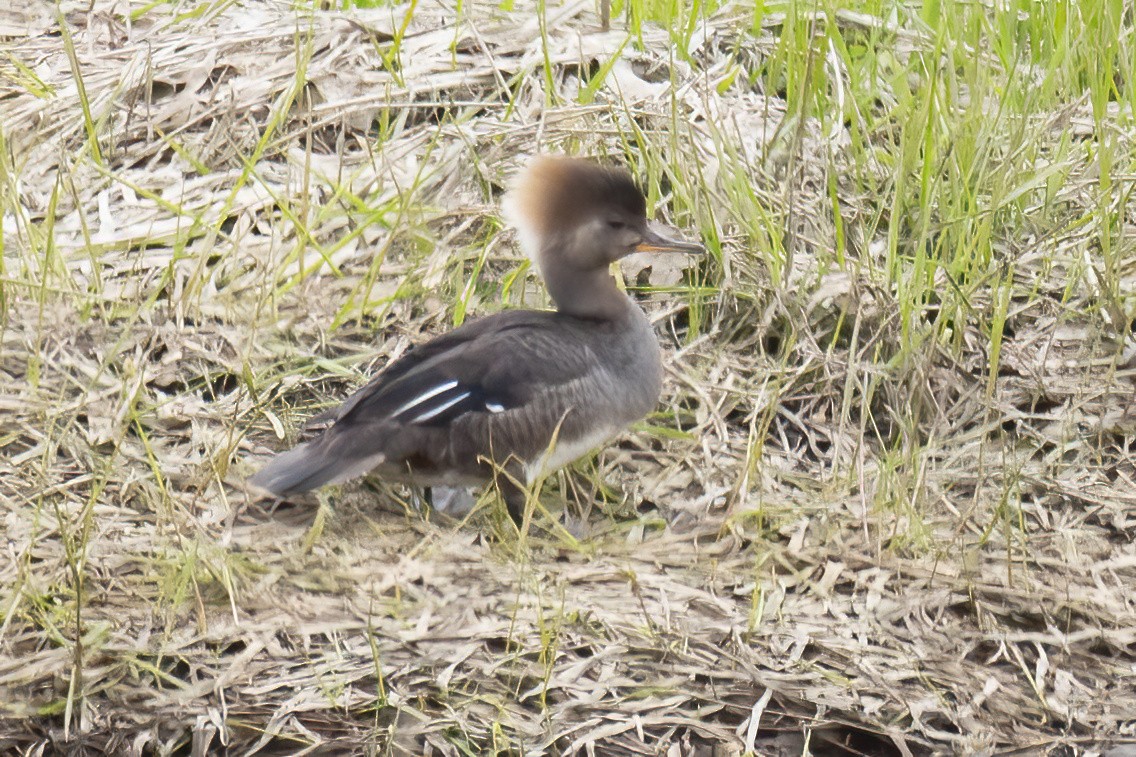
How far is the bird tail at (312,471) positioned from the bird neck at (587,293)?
744 millimetres

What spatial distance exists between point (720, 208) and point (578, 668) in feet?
6.17

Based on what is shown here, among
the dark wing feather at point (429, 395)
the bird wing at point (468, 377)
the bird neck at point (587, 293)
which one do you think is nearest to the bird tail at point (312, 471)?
the dark wing feather at point (429, 395)

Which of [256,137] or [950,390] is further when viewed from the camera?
[256,137]

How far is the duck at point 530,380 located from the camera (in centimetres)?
373

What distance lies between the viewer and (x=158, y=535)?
12.0 ft

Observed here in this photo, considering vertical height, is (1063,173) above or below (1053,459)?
above

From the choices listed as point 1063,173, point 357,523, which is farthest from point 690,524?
point 1063,173

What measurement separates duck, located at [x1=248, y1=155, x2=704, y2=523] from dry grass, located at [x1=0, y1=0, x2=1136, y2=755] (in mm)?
159

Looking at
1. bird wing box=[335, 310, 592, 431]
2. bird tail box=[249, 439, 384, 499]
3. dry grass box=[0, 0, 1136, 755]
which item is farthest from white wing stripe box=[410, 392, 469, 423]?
dry grass box=[0, 0, 1136, 755]

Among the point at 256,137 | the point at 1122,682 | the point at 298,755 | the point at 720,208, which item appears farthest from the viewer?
the point at 256,137

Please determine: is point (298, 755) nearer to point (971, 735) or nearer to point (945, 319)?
point (971, 735)

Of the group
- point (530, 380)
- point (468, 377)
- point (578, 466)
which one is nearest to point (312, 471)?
point (468, 377)

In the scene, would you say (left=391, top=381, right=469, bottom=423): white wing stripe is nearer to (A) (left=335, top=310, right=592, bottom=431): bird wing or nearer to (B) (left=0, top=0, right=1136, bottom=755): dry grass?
(A) (left=335, top=310, right=592, bottom=431): bird wing

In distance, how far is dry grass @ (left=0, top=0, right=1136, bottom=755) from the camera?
3.21 metres
